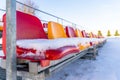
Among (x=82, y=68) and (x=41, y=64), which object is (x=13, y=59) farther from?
(x=82, y=68)

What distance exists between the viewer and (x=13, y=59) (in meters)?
1.15

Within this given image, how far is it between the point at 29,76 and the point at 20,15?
2.19 feet

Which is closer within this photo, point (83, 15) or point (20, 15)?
point (20, 15)

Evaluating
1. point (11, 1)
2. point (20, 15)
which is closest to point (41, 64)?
point (11, 1)

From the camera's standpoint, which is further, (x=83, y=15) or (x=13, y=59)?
(x=83, y=15)

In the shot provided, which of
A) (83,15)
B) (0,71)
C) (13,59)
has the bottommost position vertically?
(0,71)

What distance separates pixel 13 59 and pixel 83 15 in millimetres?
12578

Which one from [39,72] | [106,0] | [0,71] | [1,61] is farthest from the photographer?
[106,0]

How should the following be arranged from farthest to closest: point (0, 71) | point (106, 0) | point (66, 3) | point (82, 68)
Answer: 1. point (106, 0)
2. point (66, 3)
3. point (82, 68)
4. point (0, 71)

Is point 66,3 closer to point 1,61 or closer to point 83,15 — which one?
point 83,15

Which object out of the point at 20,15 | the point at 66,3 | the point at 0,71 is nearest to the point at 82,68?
the point at 0,71

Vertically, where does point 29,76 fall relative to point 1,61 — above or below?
below

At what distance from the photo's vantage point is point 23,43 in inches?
56.1

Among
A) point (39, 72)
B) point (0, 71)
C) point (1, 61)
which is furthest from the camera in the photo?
point (0, 71)
